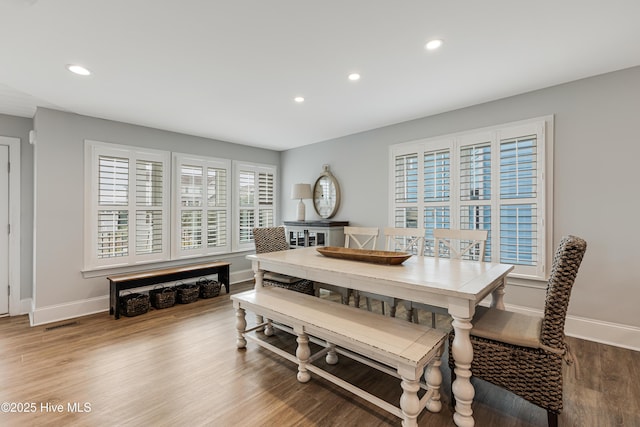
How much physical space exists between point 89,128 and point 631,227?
612 centimetres

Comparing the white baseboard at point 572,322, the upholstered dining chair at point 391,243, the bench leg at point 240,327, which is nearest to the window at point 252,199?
the white baseboard at point 572,322

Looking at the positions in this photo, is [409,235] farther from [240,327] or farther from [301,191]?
[301,191]

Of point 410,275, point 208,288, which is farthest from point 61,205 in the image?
point 410,275

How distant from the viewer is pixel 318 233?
4.77m

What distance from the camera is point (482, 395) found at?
207 cm

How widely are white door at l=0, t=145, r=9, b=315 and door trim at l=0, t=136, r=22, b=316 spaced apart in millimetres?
28

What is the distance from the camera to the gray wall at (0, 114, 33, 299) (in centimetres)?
379

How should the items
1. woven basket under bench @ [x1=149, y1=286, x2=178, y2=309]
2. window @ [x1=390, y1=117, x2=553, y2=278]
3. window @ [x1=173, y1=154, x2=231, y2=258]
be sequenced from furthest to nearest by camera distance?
1. window @ [x1=173, y1=154, x2=231, y2=258]
2. woven basket under bench @ [x1=149, y1=286, x2=178, y2=309]
3. window @ [x1=390, y1=117, x2=553, y2=278]

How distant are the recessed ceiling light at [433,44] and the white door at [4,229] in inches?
200

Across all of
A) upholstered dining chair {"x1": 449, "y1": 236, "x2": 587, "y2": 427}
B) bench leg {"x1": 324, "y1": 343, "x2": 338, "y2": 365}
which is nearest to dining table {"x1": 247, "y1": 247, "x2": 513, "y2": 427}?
upholstered dining chair {"x1": 449, "y1": 236, "x2": 587, "y2": 427}

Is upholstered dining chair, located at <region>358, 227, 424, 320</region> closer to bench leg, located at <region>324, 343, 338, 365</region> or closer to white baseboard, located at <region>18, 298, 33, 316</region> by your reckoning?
bench leg, located at <region>324, 343, 338, 365</region>

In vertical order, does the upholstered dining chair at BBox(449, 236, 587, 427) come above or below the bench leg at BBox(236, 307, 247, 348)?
above

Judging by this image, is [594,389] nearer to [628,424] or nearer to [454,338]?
[628,424]

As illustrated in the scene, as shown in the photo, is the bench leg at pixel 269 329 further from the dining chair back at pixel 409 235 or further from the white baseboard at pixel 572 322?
the white baseboard at pixel 572 322
